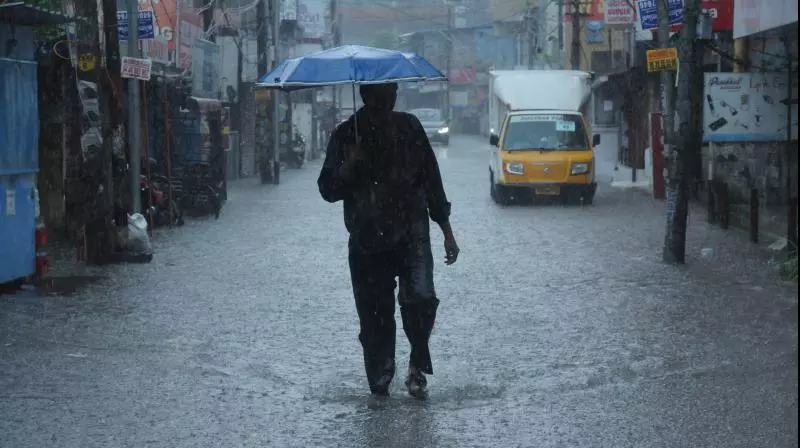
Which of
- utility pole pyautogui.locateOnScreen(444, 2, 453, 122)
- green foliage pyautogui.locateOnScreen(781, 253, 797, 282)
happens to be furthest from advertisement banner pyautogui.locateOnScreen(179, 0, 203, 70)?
utility pole pyautogui.locateOnScreen(444, 2, 453, 122)

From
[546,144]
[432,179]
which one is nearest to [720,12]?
Answer: [546,144]

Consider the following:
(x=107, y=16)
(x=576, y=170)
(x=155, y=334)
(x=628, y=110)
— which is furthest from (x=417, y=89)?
(x=155, y=334)

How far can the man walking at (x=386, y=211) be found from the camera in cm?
779

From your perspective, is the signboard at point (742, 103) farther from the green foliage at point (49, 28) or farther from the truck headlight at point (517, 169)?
the green foliage at point (49, 28)

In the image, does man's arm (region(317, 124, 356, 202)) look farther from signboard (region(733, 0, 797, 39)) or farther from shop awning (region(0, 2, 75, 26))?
signboard (region(733, 0, 797, 39))

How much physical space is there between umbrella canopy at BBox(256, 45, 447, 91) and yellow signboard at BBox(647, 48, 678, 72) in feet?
27.1

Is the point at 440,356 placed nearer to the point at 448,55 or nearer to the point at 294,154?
the point at 294,154

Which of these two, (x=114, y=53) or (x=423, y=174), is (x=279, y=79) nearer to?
(x=423, y=174)

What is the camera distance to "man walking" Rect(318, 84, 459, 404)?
7789 millimetres


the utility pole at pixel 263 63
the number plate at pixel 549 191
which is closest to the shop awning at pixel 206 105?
the number plate at pixel 549 191

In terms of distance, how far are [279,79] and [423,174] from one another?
50.7 inches

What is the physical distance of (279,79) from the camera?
8.55 meters

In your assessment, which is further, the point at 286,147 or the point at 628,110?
the point at 286,147

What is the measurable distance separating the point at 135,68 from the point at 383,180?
1138 centimetres
